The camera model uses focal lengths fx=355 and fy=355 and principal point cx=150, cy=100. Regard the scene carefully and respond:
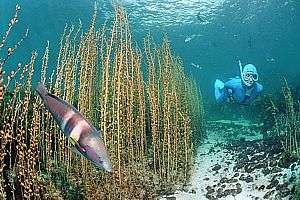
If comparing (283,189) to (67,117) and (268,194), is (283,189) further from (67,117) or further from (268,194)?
(67,117)

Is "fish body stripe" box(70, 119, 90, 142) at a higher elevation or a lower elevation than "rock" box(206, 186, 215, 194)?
higher

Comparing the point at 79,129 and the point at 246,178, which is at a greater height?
the point at 79,129

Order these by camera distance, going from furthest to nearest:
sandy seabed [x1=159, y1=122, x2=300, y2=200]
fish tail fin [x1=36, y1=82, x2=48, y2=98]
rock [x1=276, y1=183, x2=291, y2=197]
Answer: sandy seabed [x1=159, y1=122, x2=300, y2=200], rock [x1=276, y1=183, x2=291, y2=197], fish tail fin [x1=36, y1=82, x2=48, y2=98]

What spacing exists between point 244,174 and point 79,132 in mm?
5963

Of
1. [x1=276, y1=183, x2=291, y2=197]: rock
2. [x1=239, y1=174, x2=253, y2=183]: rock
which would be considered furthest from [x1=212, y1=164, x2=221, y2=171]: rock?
[x1=276, y1=183, x2=291, y2=197]: rock

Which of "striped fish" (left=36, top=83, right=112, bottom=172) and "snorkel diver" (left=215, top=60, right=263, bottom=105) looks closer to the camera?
"striped fish" (left=36, top=83, right=112, bottom=172)

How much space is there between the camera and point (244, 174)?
7.62m

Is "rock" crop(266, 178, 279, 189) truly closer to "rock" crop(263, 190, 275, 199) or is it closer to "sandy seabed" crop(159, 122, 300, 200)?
"sandy seabed" crop(159, 122, 300, 200)

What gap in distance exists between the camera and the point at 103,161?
232 cm

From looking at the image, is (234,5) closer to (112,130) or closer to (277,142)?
(277,142)

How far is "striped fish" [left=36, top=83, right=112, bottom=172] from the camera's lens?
7.62ft

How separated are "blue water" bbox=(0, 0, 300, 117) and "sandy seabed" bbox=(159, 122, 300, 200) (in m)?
15.1

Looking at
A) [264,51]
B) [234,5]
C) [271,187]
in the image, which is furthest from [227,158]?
[264,51]

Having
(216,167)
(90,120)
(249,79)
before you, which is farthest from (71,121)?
(216,167)
